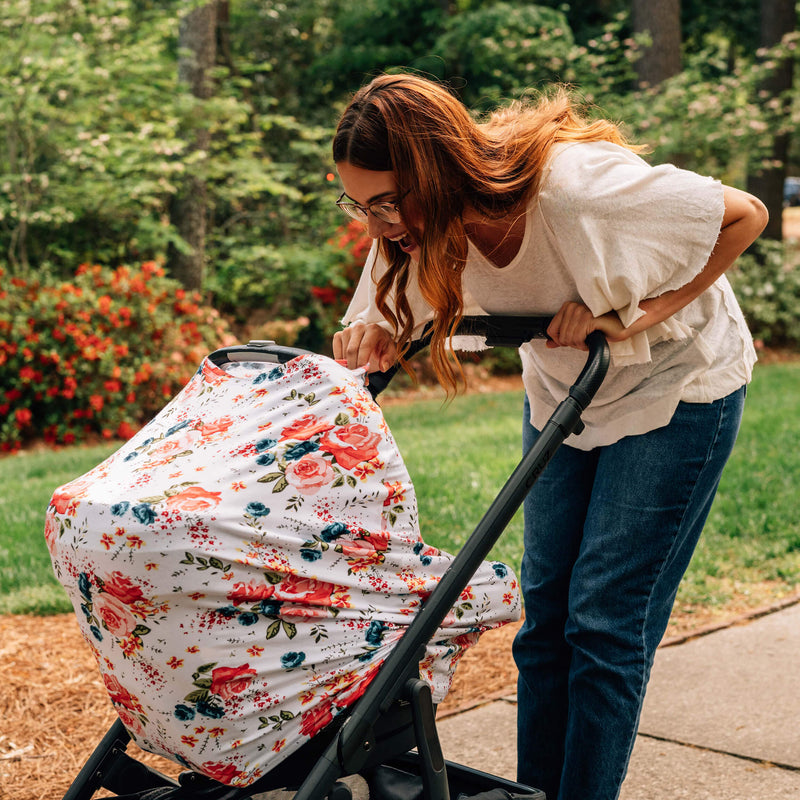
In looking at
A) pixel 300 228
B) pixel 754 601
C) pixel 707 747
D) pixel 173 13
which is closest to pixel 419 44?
pixel 300 228

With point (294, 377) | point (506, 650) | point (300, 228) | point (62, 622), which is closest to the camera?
point (294, 377)

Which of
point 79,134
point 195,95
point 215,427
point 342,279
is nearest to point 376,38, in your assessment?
point 195,95

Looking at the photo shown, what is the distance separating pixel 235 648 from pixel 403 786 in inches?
20.0

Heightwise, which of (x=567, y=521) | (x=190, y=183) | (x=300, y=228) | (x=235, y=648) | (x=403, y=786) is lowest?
(x=300, y=228)

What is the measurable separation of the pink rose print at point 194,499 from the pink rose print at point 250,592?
0.14 meters

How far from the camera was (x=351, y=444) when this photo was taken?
179cm

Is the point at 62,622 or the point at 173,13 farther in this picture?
the point at 173,13

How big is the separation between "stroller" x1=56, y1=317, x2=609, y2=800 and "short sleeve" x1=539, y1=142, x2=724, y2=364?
0.46 ft

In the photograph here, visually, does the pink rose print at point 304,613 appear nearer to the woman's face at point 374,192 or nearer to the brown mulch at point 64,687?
the woman's face at point 374,192

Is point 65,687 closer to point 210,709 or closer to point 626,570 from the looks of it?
point 210,709

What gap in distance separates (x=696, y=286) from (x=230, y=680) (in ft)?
3.94

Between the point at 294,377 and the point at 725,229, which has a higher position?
the point at 725,229

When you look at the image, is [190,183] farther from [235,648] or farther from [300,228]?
[235,648]

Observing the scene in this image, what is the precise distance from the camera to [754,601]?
4188 mm
